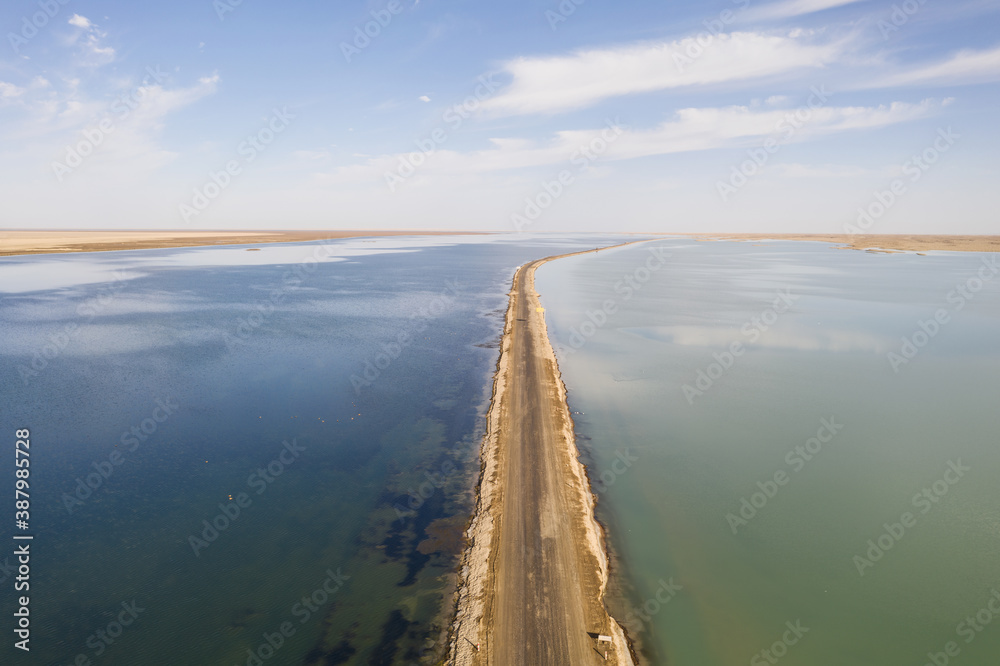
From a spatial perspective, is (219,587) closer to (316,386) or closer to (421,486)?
(421,486)

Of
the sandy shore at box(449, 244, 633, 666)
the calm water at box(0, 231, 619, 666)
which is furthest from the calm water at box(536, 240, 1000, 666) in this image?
the calm water at box(0, 231, 619, 666)
